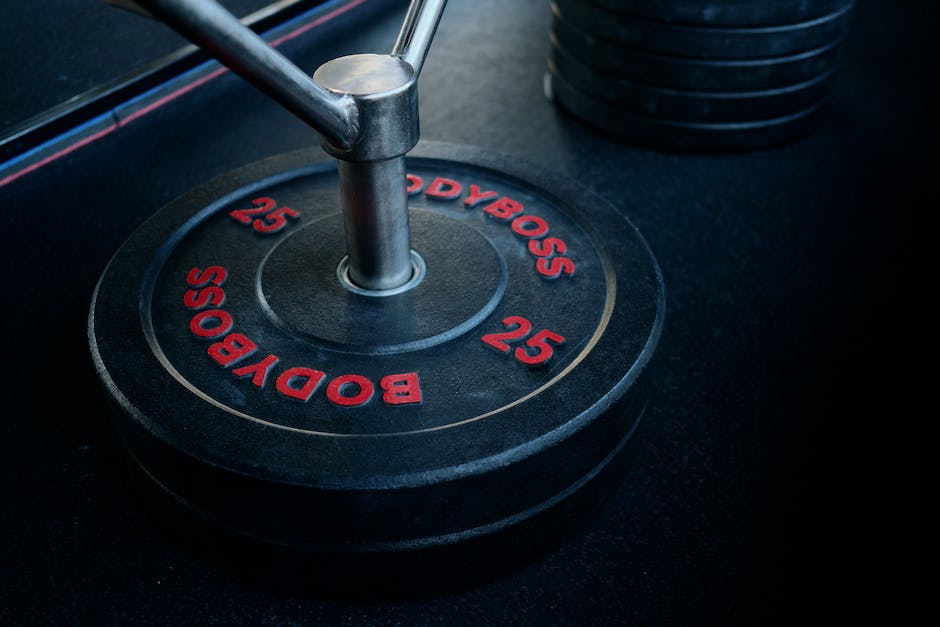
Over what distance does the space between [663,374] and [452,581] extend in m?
0.49

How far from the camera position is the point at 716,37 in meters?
1.56

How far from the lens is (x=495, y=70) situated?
208cm

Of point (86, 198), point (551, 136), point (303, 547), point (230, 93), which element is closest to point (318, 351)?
point (303, 547)

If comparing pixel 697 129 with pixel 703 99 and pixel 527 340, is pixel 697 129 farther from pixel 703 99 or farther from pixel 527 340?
pixel 527 340

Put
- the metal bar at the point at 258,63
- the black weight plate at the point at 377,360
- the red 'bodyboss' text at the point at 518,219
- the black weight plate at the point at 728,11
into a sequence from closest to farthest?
1. the metal bar at the point at 258,63
2. the black weight plate at the point at 377,360
3. the red 'bodyboss' text at the point at 518,219
4. the black weight plate at the point at 728,11

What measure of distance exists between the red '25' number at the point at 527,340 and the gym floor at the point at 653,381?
0.22m

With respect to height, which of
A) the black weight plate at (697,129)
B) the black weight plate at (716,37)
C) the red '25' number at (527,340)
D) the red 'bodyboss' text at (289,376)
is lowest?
the black weight plate at (697,129)

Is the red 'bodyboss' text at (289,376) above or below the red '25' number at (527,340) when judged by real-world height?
above

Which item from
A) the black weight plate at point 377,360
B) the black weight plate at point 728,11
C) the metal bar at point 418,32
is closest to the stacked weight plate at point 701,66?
the black weight plate at point 728,11

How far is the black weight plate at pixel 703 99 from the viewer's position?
165 centimetres

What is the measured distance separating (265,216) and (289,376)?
36 centimetres

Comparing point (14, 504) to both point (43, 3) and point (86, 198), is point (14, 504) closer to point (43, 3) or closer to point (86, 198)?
point (86, 198)

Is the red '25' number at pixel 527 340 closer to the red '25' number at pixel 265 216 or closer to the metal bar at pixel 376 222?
the metal bar at pixel 376 222

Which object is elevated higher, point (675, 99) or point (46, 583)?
point (675, 99)
